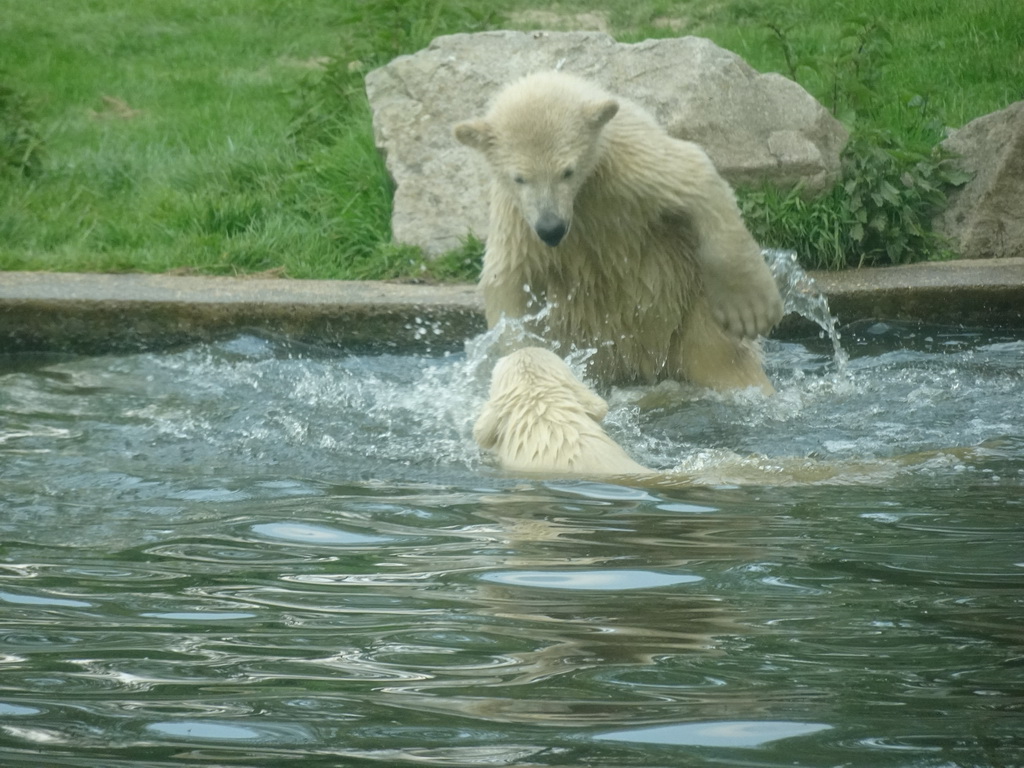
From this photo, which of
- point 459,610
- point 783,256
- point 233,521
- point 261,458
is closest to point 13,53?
point 783,256

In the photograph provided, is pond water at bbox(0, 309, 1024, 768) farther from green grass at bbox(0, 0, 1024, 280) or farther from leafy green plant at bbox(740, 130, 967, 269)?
green grass at bbox(0, 0, 1024, 280)

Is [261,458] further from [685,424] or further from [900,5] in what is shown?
[900,5]

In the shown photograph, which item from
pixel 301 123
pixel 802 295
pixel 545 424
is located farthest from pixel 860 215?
pixel 301 123

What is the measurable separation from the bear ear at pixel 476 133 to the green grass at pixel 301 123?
1897mm

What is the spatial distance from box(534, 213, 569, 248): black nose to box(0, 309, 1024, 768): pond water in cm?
67

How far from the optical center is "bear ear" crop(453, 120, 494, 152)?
15.2 feet

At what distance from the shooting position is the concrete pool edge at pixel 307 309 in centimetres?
576

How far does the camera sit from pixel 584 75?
7176 mm

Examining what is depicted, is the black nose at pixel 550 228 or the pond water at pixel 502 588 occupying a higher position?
the black nose at pixel 550 228

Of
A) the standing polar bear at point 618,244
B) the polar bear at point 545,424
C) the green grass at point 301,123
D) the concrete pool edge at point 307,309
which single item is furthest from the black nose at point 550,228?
the green grass at point 301,123

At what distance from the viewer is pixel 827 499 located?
3.29 metres

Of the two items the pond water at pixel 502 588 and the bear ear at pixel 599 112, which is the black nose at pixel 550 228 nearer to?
the bear ear at pixel 599 112

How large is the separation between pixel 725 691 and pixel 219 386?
11.4 feet

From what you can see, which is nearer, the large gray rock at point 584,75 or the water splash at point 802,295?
the water splash at point 802,295
